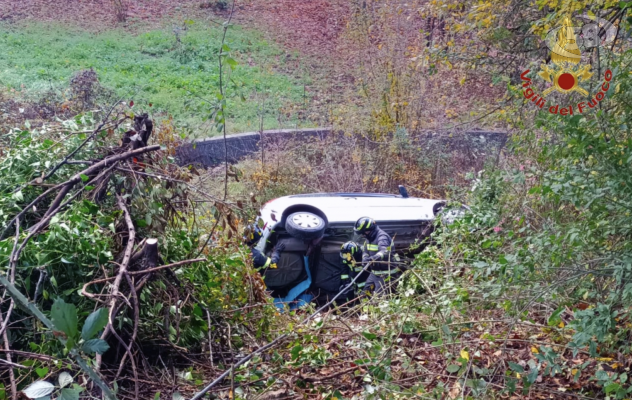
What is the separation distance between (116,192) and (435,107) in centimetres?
782

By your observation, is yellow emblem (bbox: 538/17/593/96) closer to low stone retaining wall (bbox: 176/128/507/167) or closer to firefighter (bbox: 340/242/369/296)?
firefighter (bbox: 340/242/369/296)

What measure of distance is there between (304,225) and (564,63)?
245cm

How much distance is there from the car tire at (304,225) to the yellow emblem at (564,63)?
2.14 meters

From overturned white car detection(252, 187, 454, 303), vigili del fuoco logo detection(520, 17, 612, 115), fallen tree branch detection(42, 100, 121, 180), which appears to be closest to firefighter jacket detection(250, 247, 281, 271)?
overturned white car detection(252, 187, 454, 303)

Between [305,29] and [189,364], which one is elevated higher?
[305,29]

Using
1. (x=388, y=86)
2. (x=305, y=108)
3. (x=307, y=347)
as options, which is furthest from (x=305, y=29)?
(x=307, y=347)

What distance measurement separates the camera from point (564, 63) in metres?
3.59

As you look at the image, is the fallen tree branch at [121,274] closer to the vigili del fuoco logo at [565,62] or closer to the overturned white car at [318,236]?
the overturned white car at [318,236]

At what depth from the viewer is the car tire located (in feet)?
14.2

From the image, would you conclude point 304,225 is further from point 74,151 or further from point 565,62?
point 565,62

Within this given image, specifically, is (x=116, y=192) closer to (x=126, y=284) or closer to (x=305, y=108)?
(x=126, y=284)

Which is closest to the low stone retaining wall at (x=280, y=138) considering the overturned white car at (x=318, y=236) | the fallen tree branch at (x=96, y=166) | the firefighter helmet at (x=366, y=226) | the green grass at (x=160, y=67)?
the green grass at (x=160, y=67)

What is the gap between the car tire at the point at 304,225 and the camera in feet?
14.2

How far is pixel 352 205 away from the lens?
549cm
